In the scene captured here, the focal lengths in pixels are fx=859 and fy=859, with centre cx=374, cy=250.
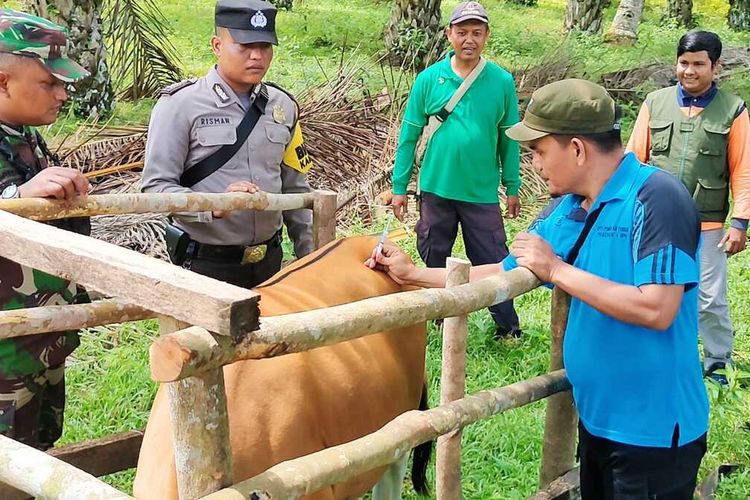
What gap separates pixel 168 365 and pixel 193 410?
0.16 metres

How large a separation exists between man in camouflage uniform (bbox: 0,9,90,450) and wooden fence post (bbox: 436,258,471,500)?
1.28m

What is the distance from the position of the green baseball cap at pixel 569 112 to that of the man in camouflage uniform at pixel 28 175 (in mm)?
1446

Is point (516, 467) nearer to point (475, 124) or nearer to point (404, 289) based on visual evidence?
point (404, 289)

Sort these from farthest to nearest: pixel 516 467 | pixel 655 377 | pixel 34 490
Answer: pixel 516 467 < pixel 655 377 < pixel 34 490

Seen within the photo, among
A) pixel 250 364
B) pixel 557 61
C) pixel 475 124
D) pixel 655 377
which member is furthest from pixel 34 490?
pixel 557 61

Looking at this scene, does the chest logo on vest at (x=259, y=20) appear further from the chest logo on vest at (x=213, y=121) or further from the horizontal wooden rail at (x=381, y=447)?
the horizontal wooden rail at (x=381, y=447)

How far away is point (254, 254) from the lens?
365 cm

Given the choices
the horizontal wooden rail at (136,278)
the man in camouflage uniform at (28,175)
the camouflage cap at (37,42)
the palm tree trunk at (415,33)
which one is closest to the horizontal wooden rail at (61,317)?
the man in camouflage uniform at (28,175)

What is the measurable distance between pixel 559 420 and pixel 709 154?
245cm

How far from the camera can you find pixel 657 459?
237 cm

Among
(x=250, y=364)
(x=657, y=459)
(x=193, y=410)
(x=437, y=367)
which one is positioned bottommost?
(x=437, y=367)

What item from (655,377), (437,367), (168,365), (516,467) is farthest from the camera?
(437,367)

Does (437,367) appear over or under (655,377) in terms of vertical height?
under

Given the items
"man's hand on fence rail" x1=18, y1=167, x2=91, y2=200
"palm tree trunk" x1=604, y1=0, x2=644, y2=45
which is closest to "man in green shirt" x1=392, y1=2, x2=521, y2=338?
"man's hand on fence rail" x1=18, y1=167, x2=91, y2=200
